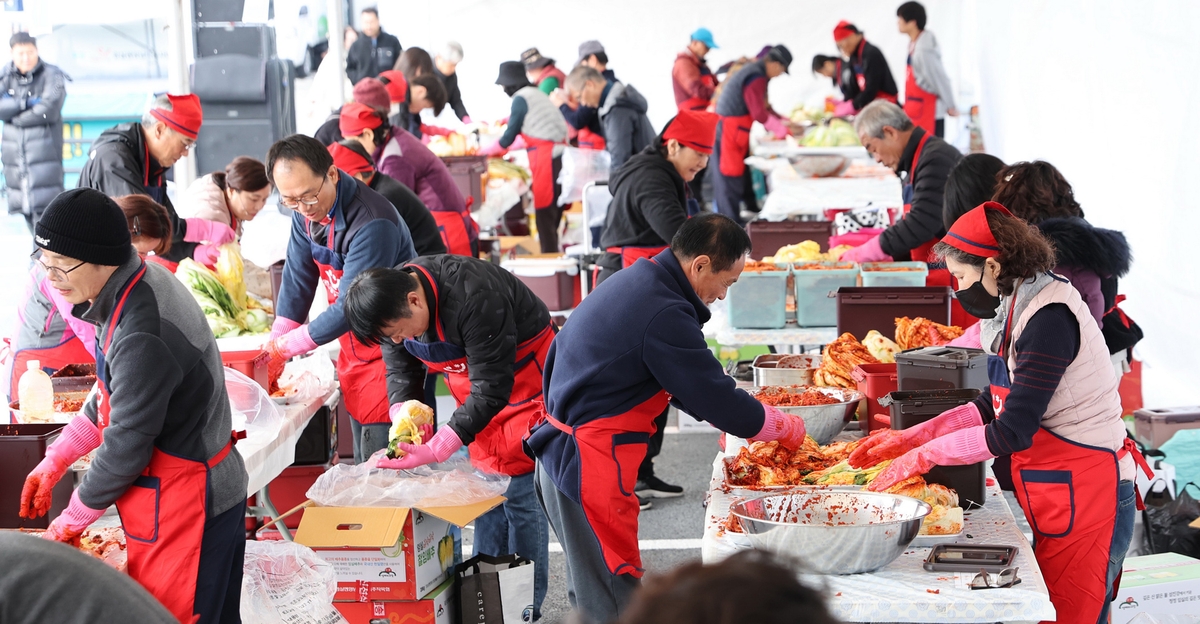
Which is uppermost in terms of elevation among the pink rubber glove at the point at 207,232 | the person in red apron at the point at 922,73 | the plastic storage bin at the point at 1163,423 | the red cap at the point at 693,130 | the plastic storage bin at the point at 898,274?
the person in red apron at the point at 922,73

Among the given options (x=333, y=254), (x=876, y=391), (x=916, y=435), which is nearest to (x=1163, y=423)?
(x=876, y=391)

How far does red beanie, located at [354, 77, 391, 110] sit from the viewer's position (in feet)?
19.9

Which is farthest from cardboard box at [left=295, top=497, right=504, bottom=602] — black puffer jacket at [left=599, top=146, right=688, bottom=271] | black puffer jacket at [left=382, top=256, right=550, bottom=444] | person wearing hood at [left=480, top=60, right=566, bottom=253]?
person wearing hood at [left=480, top=60, right=566, bottom=253]

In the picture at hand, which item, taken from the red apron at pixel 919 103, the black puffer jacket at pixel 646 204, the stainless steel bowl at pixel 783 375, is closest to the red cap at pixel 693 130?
the black puffer jacket at pixel 646 204

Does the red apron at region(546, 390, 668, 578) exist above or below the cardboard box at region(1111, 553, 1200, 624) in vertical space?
above

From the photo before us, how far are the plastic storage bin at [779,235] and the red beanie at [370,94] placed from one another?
2.23 m

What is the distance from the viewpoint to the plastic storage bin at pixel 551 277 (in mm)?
7180

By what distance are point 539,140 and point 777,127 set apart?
2336 mm

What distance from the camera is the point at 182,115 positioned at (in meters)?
4.61

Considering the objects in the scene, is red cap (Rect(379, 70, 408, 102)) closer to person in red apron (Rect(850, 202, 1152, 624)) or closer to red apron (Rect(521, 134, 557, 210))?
red apron (Rect(521, 134, 557, 210))

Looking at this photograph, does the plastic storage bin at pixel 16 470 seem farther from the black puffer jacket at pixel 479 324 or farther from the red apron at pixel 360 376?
the red apron at pixel 360 376

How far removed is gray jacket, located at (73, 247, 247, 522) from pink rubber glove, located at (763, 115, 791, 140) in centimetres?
805

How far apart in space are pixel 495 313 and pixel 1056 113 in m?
5.72

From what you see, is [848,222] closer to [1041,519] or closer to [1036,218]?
[1036,218]
